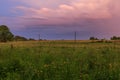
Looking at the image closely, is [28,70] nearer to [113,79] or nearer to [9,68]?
[9,68]

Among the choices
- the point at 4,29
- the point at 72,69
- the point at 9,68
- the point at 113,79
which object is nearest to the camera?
the point at 113,79

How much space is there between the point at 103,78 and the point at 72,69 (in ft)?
4.91

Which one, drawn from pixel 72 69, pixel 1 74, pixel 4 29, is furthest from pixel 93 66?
pixel 4 29

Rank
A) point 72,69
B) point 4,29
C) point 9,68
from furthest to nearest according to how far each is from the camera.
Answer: point 4,29 → point 9,68 → point 72,69

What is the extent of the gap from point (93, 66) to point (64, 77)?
9.28 feet

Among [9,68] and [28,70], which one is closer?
[28,70]

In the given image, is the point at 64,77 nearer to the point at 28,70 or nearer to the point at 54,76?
the point at 54,76

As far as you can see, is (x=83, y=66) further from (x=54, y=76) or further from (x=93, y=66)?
(x=54, y=76)

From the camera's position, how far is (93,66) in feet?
45.3

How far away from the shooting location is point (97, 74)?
11.6 meters

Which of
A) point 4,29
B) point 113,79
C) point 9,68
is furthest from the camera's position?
point 4,29

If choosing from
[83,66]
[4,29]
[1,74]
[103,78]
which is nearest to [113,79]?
[103,78]

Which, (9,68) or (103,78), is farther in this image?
(9,68)

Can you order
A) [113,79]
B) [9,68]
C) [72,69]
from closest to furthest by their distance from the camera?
[113,79]
[72,69]
[9,68]
